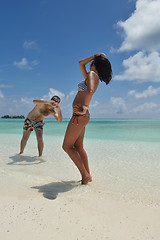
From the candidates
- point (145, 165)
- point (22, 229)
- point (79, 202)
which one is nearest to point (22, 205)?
point (22, 229)

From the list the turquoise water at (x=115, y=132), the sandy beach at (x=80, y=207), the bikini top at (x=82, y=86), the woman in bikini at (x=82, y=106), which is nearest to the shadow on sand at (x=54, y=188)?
the sandy beach at (x=80, y=207)

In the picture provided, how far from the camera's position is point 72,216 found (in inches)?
74.3

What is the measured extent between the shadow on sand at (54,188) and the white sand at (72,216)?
0.05 ft

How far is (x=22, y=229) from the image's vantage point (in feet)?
5.36

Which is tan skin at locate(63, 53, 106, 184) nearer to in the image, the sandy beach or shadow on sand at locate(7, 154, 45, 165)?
the sandy beach

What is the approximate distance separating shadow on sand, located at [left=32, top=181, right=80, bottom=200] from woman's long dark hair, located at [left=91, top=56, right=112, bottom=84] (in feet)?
6.10

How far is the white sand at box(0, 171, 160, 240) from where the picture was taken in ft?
5.24

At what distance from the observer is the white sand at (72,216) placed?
62.8 inches

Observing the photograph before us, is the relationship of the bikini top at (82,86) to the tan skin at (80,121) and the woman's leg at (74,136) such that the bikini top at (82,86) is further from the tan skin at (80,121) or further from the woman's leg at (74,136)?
the woman's leg at (74,136)

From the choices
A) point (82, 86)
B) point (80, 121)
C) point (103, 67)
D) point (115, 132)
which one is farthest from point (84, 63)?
point (115, 132)

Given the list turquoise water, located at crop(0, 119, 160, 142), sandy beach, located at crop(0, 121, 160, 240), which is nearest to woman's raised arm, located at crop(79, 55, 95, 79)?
sandy beach, located at crop(0, 121, 160, 240)

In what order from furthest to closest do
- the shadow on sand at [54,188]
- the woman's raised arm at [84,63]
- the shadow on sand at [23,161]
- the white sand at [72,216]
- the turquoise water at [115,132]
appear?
the turquoise water at [115,132] < the shadow on sand at [23,161] < the woman's raised arm at [84,63] < the shadow on sand at [54,188] < the white sand at [72,216]

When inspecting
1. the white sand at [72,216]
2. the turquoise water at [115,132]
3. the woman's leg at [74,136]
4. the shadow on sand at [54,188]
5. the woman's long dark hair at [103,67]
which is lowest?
the turquoise water at [115,132]

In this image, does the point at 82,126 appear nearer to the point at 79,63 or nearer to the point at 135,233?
the point at 79,63
